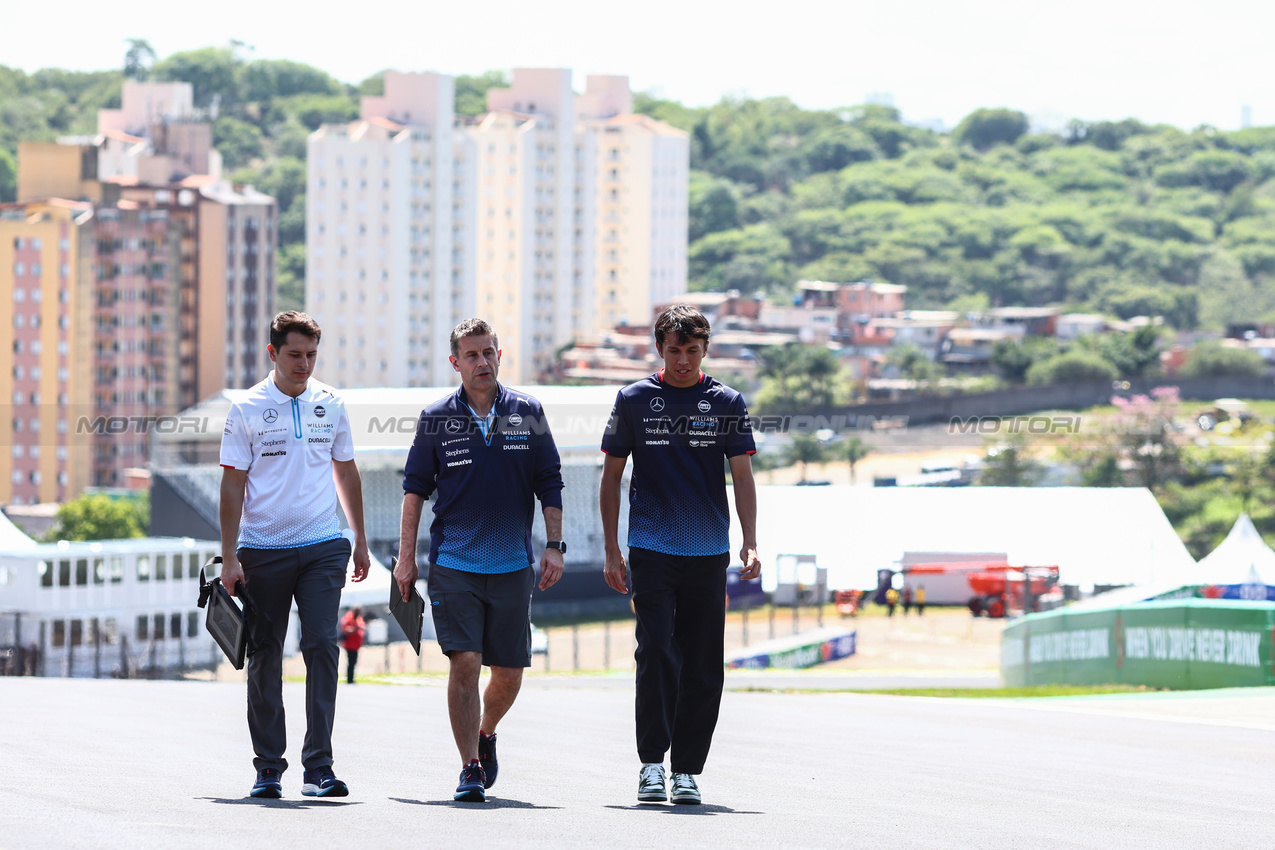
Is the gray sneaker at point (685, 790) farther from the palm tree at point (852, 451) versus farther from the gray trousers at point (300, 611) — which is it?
the palm tree at point (852, 451)

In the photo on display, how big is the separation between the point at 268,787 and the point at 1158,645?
15605mm

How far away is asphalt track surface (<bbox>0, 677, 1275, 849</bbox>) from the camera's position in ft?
16.9

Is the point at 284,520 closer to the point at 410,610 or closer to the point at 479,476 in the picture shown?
the point at 410,610

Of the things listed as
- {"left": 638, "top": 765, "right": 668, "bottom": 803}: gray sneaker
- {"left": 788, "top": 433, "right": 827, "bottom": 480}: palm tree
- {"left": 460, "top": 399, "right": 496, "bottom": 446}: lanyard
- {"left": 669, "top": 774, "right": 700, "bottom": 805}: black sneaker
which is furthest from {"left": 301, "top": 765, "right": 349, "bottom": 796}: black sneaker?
{"left": 788, "top": 433, "right": 827, "bottom": 480}: palm tree

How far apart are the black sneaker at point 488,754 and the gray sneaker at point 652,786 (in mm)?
576

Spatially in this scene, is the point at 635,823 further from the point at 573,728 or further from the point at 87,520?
the point at 87,520

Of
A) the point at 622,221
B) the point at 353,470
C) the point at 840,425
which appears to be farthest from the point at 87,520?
the point at 353,470

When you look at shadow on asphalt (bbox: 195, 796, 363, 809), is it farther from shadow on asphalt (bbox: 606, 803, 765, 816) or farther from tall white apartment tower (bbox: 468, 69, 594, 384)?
tall white apartment tower (bbox: 468, 69, 594, 384)

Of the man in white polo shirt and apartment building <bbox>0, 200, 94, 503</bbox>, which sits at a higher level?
apartment building <bbox>0, 200, 94, 503</bbox>

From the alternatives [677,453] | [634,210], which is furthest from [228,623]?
[634,210]

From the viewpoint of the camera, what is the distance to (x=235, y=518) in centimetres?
632

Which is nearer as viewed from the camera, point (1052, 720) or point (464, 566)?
point (464, 566)

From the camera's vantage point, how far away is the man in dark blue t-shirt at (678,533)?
6.42m

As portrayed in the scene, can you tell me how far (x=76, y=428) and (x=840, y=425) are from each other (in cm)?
4774
